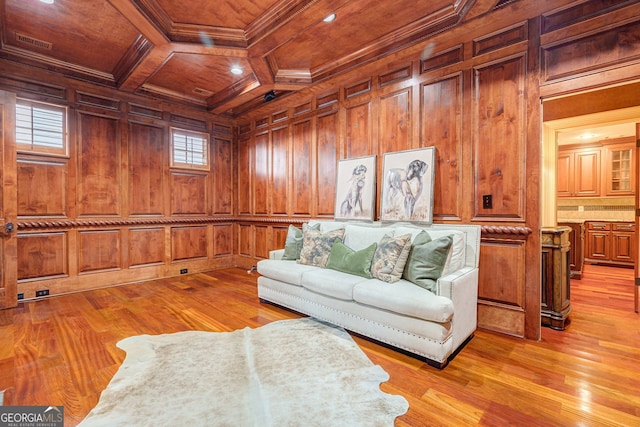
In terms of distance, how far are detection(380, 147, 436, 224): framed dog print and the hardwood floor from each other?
136cm

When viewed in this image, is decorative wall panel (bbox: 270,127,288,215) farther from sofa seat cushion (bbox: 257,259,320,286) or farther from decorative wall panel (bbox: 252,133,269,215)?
sofa seat cushion (bbox: 257,259,320,286)

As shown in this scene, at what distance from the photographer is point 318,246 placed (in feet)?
11.5

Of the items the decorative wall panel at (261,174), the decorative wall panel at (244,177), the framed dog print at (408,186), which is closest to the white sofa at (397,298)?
the framed dog print at (408,186)

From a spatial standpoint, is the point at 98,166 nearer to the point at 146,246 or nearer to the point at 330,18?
the point at 146,246

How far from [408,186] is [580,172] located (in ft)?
18.5

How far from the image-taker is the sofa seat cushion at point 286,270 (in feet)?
10.7

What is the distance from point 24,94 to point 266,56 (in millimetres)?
3158

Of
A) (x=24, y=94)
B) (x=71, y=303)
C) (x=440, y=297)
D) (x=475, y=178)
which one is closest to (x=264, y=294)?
(x=440, y=297)

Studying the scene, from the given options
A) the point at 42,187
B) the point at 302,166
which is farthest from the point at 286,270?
the point at 42,187

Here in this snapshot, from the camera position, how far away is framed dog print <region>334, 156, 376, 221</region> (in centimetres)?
379

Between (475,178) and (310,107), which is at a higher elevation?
(310,107)

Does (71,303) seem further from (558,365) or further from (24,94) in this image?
(558,365)

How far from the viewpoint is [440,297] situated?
2.27 meters

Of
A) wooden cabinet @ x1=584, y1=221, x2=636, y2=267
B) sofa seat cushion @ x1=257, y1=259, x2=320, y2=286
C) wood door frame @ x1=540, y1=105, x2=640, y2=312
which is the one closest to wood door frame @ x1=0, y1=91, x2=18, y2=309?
sofa seat cushion @ x1=257, y1=259, x2=320, y2=286
